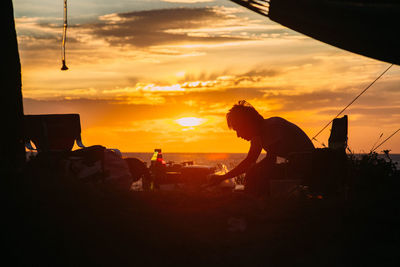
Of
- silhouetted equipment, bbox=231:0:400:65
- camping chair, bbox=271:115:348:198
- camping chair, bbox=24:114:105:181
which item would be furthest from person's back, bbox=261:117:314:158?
camping chair, bbox=24:114:105:181

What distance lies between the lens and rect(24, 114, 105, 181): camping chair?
19.8 ft

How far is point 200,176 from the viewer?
651 centimetres

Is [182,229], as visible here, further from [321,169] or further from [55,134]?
[55,134]

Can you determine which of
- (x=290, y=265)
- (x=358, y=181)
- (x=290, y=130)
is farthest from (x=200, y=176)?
(x=290, y=265)

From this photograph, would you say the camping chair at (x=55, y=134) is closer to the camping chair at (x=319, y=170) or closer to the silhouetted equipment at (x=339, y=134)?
the camping chair at (x=319, y=170)

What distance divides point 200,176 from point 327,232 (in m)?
2.45

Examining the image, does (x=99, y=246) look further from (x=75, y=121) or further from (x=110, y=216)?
(x=75, y=121)

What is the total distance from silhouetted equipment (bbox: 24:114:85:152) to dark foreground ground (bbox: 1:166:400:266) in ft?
4.80

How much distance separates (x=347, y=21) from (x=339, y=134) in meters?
1.41

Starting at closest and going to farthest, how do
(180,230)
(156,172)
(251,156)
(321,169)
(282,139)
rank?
(180,230)
(321,169)
(282,139)
(251,156)
(156,172)

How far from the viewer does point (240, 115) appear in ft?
18.4

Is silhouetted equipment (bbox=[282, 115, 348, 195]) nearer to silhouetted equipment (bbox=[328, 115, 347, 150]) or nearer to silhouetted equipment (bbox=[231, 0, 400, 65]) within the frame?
silhouetted equipment (bbox=[328, 115, 347, 150])

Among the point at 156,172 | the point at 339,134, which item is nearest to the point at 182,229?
the point at 339,134

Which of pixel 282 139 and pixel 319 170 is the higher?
pixel 282 139
